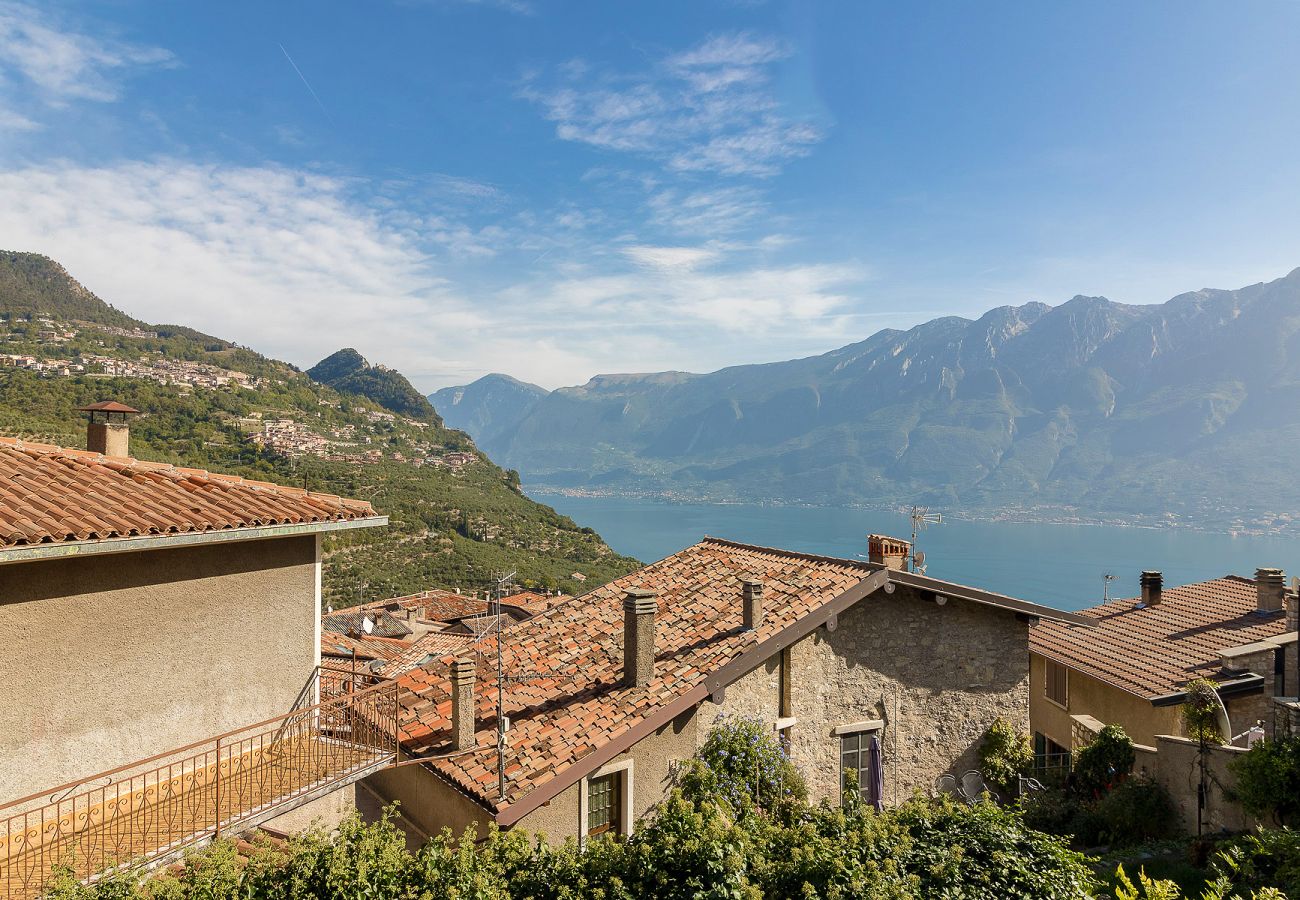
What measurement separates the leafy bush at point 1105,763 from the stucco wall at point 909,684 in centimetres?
142

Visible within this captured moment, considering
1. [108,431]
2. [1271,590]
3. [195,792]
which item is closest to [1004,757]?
[1271,590]

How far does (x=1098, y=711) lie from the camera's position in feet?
52.0

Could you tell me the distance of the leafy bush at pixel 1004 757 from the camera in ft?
39.9

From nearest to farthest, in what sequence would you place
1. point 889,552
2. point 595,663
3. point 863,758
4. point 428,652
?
point 863,758 < point 595,663 < point 889,552 < point 428,652

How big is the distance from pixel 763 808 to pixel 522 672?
447cm

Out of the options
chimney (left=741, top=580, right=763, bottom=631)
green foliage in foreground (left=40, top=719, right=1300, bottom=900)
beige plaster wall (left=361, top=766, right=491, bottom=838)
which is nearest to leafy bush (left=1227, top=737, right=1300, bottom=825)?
green foliage in foreground (left=40, top=719, right=1300, bottom=900)

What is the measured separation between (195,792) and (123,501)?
2.86 metres

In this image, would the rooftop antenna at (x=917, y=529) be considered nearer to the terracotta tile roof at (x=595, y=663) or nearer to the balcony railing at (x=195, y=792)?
the terracotta tile roof at (x=595, y=663)

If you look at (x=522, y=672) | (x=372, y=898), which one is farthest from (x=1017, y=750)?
(x=372, y=898)

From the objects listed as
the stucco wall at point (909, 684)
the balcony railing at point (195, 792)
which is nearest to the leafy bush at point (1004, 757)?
the stucco wall at point (909, 684)

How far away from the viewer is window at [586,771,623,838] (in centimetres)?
977

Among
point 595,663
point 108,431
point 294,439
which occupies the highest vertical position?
point 294,439

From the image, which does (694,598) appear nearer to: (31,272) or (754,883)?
(754,883)

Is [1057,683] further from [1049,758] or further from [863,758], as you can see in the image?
[863,758]
